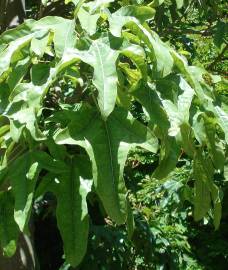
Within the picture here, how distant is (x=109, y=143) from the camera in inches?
31.8

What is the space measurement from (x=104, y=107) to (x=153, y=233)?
1932 millimetres

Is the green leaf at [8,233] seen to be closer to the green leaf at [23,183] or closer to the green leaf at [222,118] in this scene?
the green leaf at [23,183]

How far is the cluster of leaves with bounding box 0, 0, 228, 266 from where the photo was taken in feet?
2.61

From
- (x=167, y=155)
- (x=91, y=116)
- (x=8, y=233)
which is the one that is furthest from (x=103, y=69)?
(x=8, y=233)

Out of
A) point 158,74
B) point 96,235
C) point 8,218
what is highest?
point 158,74

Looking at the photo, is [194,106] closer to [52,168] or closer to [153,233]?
[52,168]

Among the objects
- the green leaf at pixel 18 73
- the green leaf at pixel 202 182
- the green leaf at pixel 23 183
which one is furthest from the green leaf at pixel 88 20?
the green leaf at pixel 202 182

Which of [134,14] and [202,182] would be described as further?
[202,182]

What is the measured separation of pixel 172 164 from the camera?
939 millimetres

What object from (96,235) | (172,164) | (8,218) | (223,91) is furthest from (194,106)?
(223,91)

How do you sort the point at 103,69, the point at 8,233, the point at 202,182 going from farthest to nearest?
the point at 202,182 < the point at 8,233 < the point at 103,69

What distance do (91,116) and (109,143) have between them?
0.07 meters

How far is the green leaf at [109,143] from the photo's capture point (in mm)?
779

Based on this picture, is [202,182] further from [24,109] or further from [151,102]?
[24,109]
